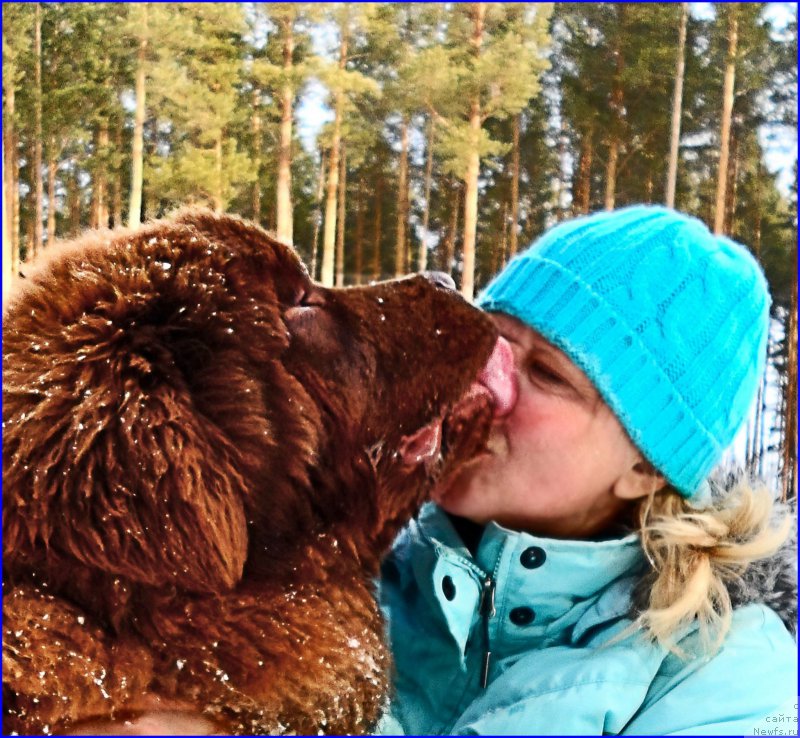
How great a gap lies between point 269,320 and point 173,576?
0.35 m

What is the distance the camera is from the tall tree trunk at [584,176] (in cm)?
233

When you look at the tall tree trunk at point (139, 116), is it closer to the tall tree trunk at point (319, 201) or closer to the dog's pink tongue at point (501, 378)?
the tall tree trunk at point (319, 201)

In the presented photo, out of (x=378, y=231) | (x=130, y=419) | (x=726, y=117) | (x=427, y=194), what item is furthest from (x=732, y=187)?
(x=130, y=419)

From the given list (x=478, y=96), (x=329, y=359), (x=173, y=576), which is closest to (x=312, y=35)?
(x=478, y=96)

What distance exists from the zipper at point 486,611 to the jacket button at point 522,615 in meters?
0.03

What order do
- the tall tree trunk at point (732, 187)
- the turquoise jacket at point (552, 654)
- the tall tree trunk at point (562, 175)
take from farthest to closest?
the tall tree trunk at point (732, 187), the tall tree trunk at point (562, 175), the turquoise jacket at point (552, 654)

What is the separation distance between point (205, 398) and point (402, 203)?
1.18m

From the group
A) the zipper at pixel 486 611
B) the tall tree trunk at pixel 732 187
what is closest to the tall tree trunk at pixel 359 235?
the zipper at pixel 486 611

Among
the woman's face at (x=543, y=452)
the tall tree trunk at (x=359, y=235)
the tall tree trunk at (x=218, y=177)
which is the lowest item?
the woman's face at (x=543, y=452)

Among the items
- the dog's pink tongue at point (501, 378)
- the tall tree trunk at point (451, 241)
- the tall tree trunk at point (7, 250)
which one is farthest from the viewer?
the tall tree trunk at point (451, 241)

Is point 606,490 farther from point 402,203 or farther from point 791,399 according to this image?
point 791,399

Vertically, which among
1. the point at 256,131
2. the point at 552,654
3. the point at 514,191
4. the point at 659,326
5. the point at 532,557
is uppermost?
the point at 256,131

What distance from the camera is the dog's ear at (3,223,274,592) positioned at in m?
0.77

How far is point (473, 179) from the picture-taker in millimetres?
1906
